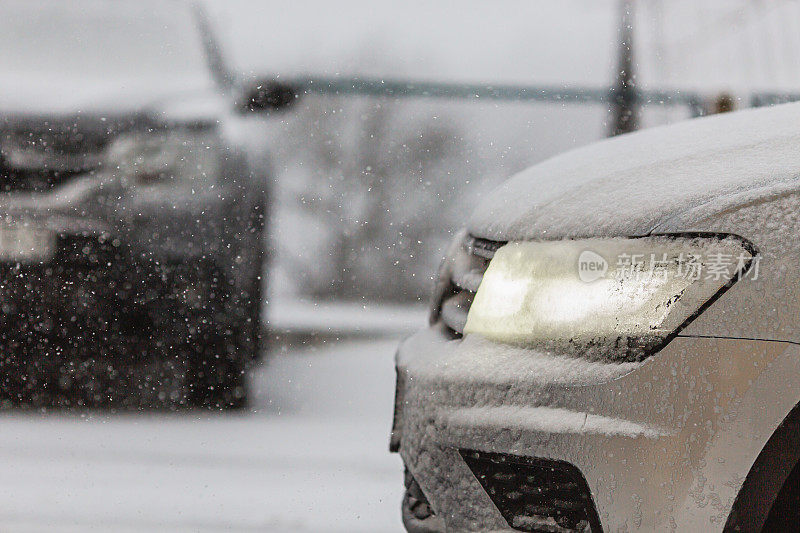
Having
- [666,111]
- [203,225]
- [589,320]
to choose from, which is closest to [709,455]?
[589,320]

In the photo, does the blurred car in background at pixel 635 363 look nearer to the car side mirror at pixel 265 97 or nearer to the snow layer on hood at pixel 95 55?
the car side mirror at pixel 265 97

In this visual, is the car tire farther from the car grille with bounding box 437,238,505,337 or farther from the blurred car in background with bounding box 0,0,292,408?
the car grille with bounding box 437,238,505,337

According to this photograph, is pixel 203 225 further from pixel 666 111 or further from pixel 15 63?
pixel 666 111

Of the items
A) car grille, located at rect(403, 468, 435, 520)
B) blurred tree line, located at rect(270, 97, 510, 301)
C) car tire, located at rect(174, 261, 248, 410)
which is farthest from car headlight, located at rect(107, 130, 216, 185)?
blurred tree line, located at rect(270, 97, 510, 301)

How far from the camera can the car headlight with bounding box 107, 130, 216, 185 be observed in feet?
11.0

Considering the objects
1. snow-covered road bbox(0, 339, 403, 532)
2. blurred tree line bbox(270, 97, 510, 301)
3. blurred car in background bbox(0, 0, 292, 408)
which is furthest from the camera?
Result: blurred tree line bbox(270, 97, 510, 301)

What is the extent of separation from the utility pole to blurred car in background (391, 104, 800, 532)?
3983 mm

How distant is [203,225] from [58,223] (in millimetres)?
547

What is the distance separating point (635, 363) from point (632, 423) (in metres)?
0.09

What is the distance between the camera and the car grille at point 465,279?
1.72m

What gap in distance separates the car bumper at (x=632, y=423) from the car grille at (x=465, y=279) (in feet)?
0.83

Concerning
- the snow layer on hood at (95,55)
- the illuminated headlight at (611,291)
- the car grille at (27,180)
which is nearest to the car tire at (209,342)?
the car grille at (27,180)

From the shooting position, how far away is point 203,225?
3.39 m

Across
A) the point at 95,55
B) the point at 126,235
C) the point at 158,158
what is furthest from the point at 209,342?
the point at 95,55
